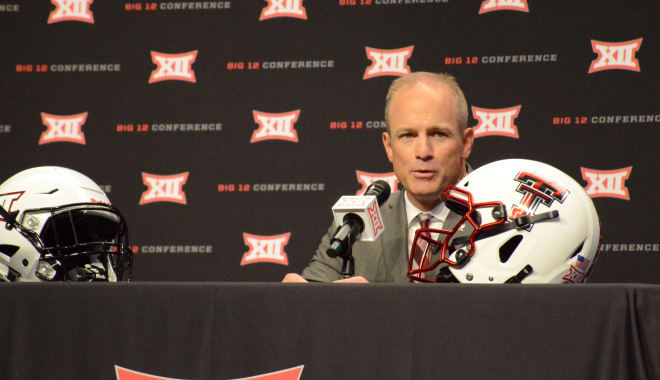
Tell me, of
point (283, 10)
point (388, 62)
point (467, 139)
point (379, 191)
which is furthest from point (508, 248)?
point (283, 10)

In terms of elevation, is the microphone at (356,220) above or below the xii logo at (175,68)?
below

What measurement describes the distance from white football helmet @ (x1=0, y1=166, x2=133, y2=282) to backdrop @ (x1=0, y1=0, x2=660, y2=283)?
1.07 metres

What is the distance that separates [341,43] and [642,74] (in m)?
1.30

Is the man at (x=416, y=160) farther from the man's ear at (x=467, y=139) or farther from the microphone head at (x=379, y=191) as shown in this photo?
the microphone head at (x=379, y=191)

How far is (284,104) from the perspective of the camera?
10.4 feet

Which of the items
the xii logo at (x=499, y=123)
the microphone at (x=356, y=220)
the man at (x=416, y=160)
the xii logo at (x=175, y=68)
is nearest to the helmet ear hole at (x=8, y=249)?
the man at (x=416, y=160)

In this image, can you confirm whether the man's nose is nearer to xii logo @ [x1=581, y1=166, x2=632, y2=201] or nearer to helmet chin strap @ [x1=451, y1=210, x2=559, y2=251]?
helmet chin strap @ [x1=451, y1=210, x2=559, y2=251]

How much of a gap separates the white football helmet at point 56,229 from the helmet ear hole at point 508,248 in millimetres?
1081

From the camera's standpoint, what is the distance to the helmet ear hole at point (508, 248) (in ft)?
5.35

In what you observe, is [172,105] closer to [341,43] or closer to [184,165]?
[184,165]

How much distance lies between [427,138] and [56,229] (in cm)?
111

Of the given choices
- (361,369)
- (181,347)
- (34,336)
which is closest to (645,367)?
(361,369)

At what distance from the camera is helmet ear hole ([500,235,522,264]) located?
5.35 ft

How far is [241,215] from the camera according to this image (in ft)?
10.3
